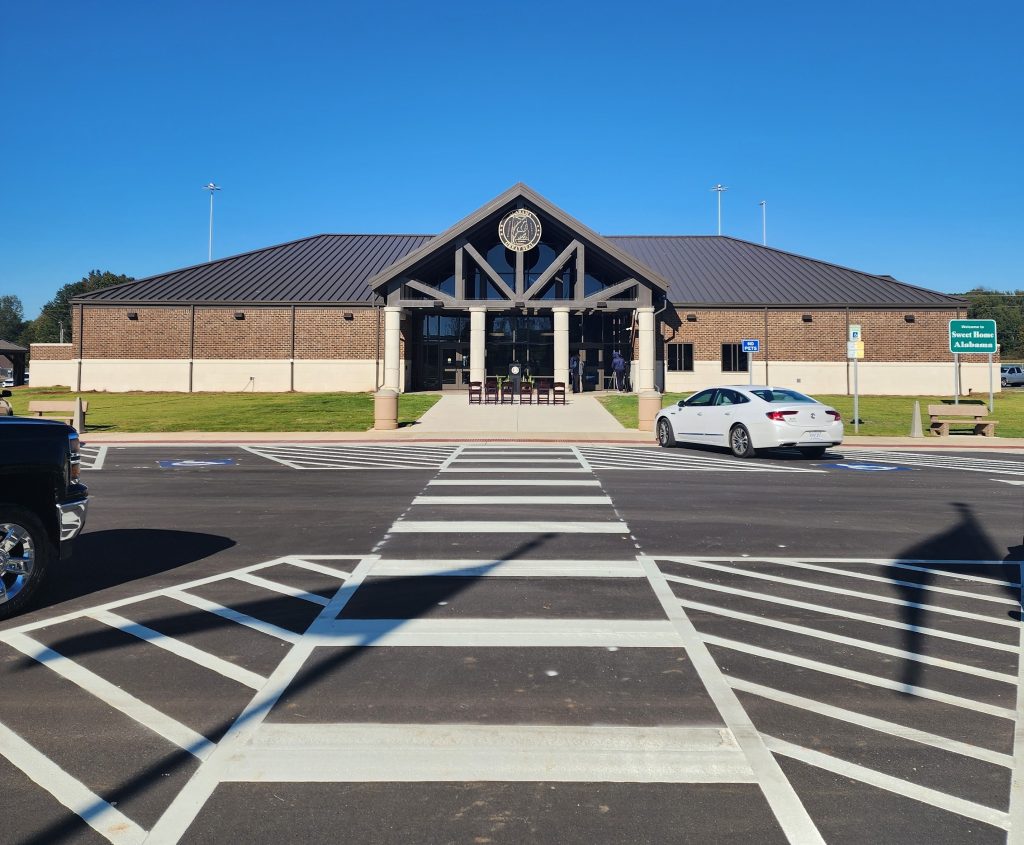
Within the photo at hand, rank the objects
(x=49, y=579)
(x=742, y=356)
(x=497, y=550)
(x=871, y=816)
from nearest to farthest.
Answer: (x=871, y=816)
(x=49, y=579)
(x=497, y=550)
(x=742, y=356)

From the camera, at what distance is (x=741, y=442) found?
1670 cm

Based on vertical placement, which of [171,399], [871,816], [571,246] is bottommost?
[871,816]

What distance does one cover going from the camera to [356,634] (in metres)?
5.14

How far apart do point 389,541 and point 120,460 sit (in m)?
10.5

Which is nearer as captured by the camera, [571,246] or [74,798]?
[74,798]

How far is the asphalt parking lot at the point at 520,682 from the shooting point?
121 inches

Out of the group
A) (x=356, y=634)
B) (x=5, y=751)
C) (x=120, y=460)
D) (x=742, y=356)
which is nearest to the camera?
(x=5, y=751)

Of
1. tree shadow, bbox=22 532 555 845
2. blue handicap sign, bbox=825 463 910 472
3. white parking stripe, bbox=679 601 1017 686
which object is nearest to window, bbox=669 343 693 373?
blue handicap sign, bbox=825 463 910 472

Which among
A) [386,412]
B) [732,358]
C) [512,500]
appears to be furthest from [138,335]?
[512,500]

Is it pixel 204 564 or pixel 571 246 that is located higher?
pixel 571 246

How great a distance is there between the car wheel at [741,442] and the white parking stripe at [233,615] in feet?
41.4

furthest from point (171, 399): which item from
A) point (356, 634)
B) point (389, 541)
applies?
point (356, 634)

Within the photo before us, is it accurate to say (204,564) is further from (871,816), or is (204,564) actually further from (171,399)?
(171,399)

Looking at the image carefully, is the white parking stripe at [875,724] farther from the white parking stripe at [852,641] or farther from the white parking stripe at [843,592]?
the white parking stripe at [843,592]
